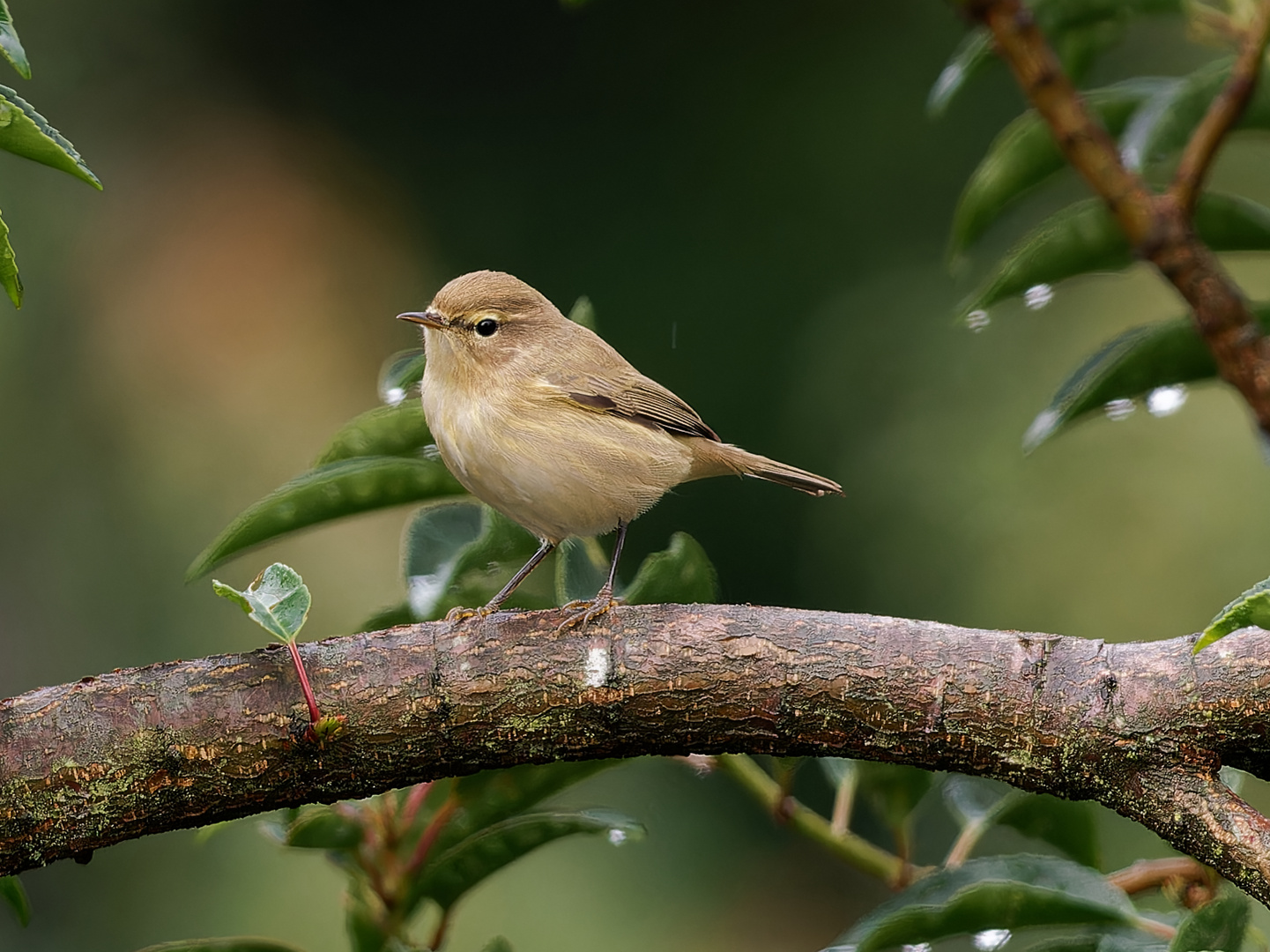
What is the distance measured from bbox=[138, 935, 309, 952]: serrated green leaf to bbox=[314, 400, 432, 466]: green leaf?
858 millimetres

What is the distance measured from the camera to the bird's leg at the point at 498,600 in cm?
231

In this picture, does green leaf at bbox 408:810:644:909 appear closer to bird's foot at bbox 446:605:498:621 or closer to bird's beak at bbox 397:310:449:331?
bird's foot at bbox 446:605:498:621

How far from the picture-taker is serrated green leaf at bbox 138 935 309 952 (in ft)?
7.01

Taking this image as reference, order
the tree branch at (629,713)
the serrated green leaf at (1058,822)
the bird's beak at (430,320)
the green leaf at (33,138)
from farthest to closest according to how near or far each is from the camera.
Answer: the bird's beak at (430,320) < the serrated green leaf at (1058,822) < the tree branch at (629,713) < the green leaf at (33,138)

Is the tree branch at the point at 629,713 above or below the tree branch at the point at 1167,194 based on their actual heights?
below

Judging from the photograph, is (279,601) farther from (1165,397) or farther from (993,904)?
(1165,397)

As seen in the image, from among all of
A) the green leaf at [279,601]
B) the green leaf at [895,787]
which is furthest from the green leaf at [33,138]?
the green leaf at [895,787]

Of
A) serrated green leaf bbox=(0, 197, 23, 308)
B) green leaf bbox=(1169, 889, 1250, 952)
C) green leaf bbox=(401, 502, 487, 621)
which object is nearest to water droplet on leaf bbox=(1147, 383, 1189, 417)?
green leaf bbox=(1169, 889, 1250, 952)

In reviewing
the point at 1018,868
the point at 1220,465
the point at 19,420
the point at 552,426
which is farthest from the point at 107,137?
the point at 1018,868

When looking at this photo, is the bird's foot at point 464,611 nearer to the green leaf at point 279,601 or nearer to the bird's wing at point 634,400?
the green leaf at point 279,601

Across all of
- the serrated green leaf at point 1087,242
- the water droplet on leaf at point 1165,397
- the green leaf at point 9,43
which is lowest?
the water droplet on leaf at point 1165,397

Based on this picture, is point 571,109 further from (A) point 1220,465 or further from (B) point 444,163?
(A) point 1220,465

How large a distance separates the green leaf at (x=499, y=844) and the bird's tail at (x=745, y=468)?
1081 mm

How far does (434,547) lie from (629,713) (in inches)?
25.6
